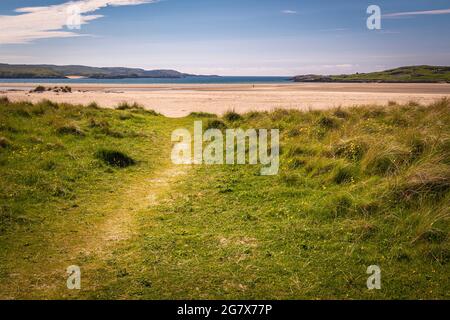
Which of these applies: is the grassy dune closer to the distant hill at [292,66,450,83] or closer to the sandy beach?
the sandy beach

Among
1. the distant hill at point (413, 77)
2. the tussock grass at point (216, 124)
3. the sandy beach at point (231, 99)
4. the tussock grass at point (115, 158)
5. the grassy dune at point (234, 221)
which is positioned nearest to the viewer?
the grassy dune at point (234, 221)

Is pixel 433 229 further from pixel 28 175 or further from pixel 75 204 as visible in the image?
pixel 28 175

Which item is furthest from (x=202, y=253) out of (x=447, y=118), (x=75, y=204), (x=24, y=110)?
(x=24, y=110)

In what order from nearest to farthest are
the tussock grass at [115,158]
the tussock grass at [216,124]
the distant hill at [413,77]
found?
the tussock grass at [115,158] → the tussock grass at [216,124] → the distant hill at [413,77]

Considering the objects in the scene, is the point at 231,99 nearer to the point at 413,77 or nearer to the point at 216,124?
the point at 216,124

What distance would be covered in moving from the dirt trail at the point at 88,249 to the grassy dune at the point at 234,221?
27mm

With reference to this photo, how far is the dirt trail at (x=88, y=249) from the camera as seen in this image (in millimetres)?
5211

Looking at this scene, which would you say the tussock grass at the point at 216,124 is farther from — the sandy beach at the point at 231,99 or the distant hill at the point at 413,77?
the distant hill at the point at 413,77

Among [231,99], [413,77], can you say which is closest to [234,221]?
[231,99]

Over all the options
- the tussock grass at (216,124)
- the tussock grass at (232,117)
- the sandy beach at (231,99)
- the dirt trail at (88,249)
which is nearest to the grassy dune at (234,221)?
the dirt trail at (88,249)

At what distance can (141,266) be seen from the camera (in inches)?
230

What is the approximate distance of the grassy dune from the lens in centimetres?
535

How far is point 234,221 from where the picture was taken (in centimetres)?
756
